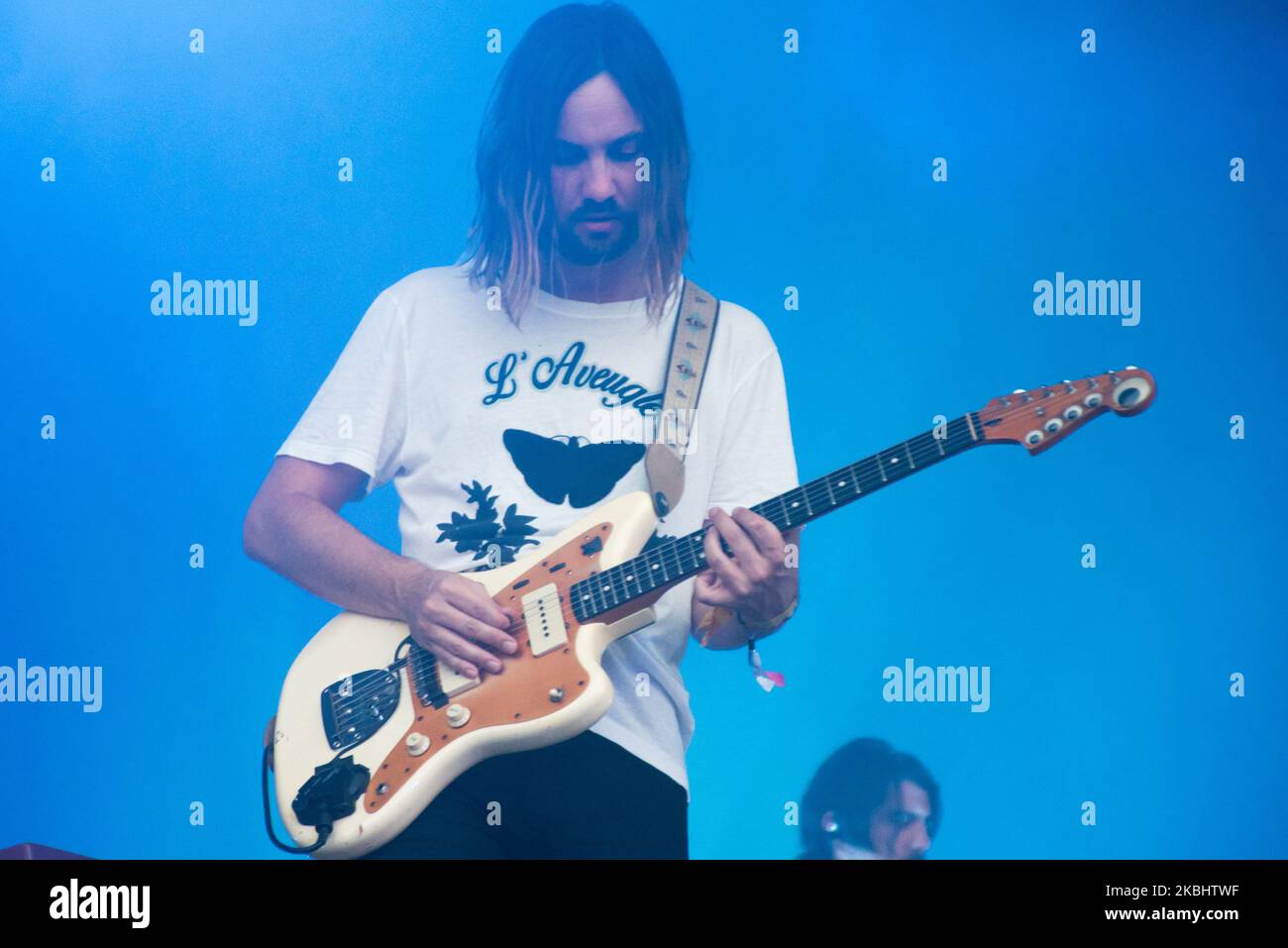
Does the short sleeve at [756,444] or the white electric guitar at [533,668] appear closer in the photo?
the white electric guitar at [533,668]

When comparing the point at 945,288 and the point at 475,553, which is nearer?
the point at 475,553

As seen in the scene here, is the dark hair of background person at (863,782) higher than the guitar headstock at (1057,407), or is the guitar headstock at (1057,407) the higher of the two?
the guitar headstock at (1057,407)

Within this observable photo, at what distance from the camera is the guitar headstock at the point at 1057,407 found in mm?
2490

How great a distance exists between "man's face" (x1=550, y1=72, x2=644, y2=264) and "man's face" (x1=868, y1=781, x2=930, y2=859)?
118 centimetres

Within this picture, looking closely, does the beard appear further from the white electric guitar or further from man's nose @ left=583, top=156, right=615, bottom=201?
the white electric guitar

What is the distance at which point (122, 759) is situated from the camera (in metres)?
2.78

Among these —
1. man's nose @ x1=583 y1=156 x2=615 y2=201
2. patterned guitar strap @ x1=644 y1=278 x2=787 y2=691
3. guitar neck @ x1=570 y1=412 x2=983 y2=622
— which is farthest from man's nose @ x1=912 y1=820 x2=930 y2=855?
man's nose @ x1=583 y1=156 x2=615 y2=201

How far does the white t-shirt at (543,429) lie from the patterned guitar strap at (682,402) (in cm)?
2

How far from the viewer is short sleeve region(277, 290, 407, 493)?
8.97 feet

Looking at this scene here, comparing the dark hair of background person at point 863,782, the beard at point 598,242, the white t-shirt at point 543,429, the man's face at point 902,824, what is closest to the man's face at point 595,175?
the beard at point 598,242

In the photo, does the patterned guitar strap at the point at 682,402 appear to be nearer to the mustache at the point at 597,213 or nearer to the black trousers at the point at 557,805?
the mustache at the point at 597,213
